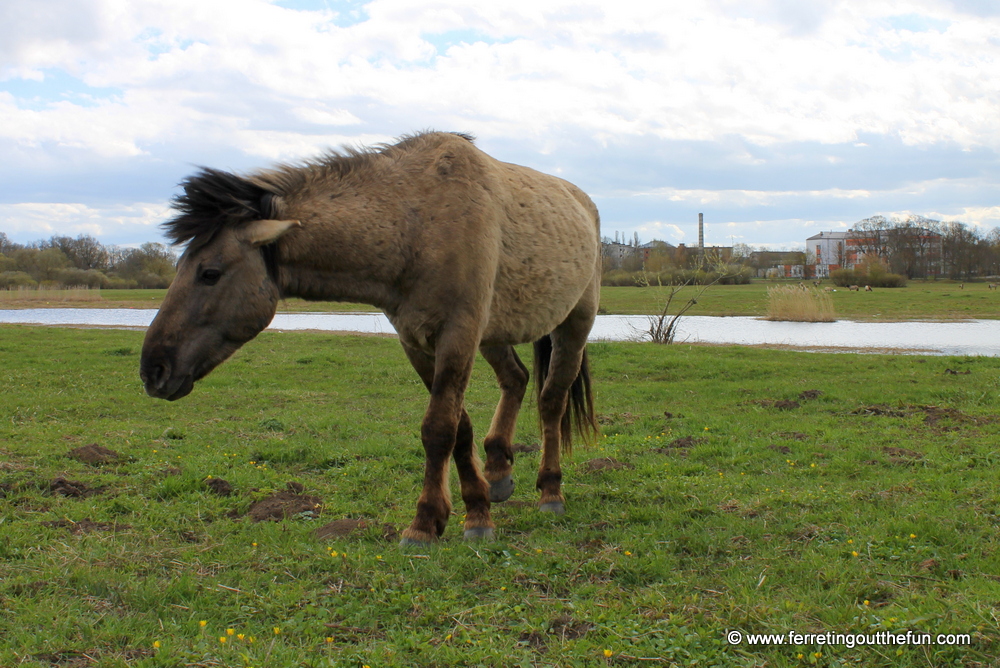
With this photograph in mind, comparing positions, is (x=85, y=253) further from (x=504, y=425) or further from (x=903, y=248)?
(x=903, y=248)

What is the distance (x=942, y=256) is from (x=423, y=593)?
75.5 metres

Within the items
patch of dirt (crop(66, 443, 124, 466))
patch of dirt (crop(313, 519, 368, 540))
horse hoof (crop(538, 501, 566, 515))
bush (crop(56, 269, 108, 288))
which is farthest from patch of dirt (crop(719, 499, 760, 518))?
bush (crop(56, 269, 108, 288))

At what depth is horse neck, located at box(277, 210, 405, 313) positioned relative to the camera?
383cm

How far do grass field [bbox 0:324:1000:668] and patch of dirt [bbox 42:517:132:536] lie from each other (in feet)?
0.17

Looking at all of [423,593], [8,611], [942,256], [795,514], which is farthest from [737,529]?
[942,256]

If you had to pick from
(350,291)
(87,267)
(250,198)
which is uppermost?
(87,267)

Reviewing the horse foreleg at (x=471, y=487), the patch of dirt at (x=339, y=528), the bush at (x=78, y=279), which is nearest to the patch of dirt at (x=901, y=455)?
the horse foreleg at (x=471, y=487)

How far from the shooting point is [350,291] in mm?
3986

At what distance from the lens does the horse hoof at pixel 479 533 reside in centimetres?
410

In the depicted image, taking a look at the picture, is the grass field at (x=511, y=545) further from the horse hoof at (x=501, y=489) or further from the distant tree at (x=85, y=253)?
the distant tree at (x=85, y=253)

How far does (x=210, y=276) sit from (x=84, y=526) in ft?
6.18

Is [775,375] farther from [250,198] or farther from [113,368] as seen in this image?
[113,368]

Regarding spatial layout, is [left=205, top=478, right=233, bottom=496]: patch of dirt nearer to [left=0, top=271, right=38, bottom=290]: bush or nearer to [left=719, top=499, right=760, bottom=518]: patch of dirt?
[left=719, top=499, right=760, bottom=518]: patch of dirt

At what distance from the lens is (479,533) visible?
163 inches
